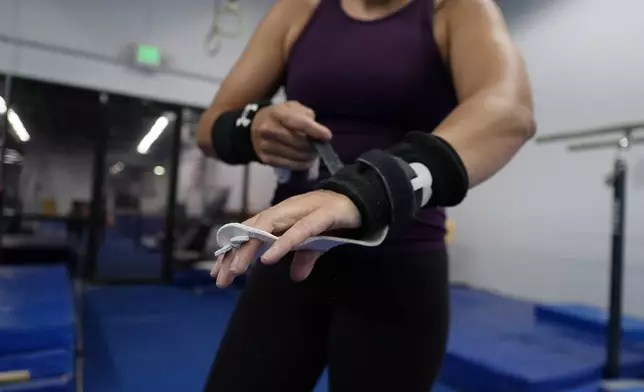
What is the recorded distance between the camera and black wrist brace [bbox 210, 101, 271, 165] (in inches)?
29.2

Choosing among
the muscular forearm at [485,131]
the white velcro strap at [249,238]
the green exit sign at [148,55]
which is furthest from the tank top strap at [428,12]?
the green exit sign at [148,55]

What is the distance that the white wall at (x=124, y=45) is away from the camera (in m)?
4.28

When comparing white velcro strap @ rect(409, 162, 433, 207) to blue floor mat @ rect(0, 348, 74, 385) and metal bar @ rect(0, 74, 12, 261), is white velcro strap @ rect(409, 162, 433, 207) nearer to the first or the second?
blue floor mat @ rect(0, 348, 74, 385)

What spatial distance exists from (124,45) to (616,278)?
4.38 m

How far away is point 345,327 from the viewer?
26.5 inches

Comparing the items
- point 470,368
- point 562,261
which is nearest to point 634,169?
point 562,261

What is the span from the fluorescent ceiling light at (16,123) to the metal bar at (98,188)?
57 centimetres

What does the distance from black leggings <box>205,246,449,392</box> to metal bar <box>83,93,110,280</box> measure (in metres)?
4.27

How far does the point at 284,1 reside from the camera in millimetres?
880

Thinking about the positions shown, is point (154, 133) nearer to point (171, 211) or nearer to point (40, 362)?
point (171, 211)

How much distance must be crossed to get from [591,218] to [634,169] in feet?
1.57

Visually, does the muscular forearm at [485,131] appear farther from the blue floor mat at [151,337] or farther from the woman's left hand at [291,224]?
the blue floor mat at [151,337]

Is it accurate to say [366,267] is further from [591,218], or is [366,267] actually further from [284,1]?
[591,218]

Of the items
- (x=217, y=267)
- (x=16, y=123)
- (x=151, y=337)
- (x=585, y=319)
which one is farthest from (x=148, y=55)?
(x=217, y=267)
